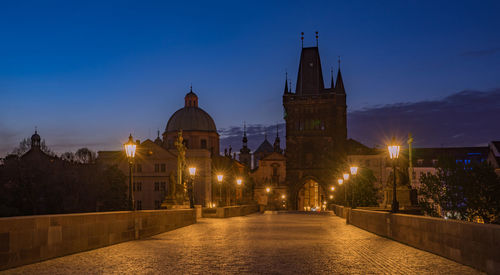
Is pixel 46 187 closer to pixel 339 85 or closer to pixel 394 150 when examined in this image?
pixel 394 150

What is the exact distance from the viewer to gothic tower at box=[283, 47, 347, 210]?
97.4m

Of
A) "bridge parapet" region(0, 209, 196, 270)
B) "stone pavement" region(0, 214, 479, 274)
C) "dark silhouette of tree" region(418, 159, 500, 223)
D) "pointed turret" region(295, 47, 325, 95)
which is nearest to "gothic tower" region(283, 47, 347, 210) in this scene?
"pointed turret" region(295, 47, 325, 95)

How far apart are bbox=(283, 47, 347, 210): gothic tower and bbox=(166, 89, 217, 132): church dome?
16563 mm

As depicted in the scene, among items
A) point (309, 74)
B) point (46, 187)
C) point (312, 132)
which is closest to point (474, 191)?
point (312, 132)

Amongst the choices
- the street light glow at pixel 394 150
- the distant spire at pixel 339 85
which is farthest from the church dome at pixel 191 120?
the street light glow at pixel 394 150

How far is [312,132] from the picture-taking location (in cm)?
9825

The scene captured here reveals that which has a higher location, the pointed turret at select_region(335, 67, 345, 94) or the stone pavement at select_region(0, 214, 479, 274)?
the pointed turret at select_region(335, 67, 345, 94)

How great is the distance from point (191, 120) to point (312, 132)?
2409 centimetres

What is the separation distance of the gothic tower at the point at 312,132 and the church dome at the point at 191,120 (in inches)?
Answer: 652

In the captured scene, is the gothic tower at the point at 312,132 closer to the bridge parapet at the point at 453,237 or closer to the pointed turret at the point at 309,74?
the pointed turret at the point at 309,74

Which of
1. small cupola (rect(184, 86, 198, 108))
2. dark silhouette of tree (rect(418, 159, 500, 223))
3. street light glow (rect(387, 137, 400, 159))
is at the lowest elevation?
dark silhouette of tree (rect(418, 159, 500, 223))

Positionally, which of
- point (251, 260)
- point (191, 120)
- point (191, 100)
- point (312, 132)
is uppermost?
point (191, 100)

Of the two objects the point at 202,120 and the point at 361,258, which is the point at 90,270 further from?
the point at 202,120

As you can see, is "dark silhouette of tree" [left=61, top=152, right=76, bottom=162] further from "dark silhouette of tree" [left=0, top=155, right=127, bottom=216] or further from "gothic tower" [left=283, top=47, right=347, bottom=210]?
"gothic tower" [left=283, top=47, right=347, bottom=210]
